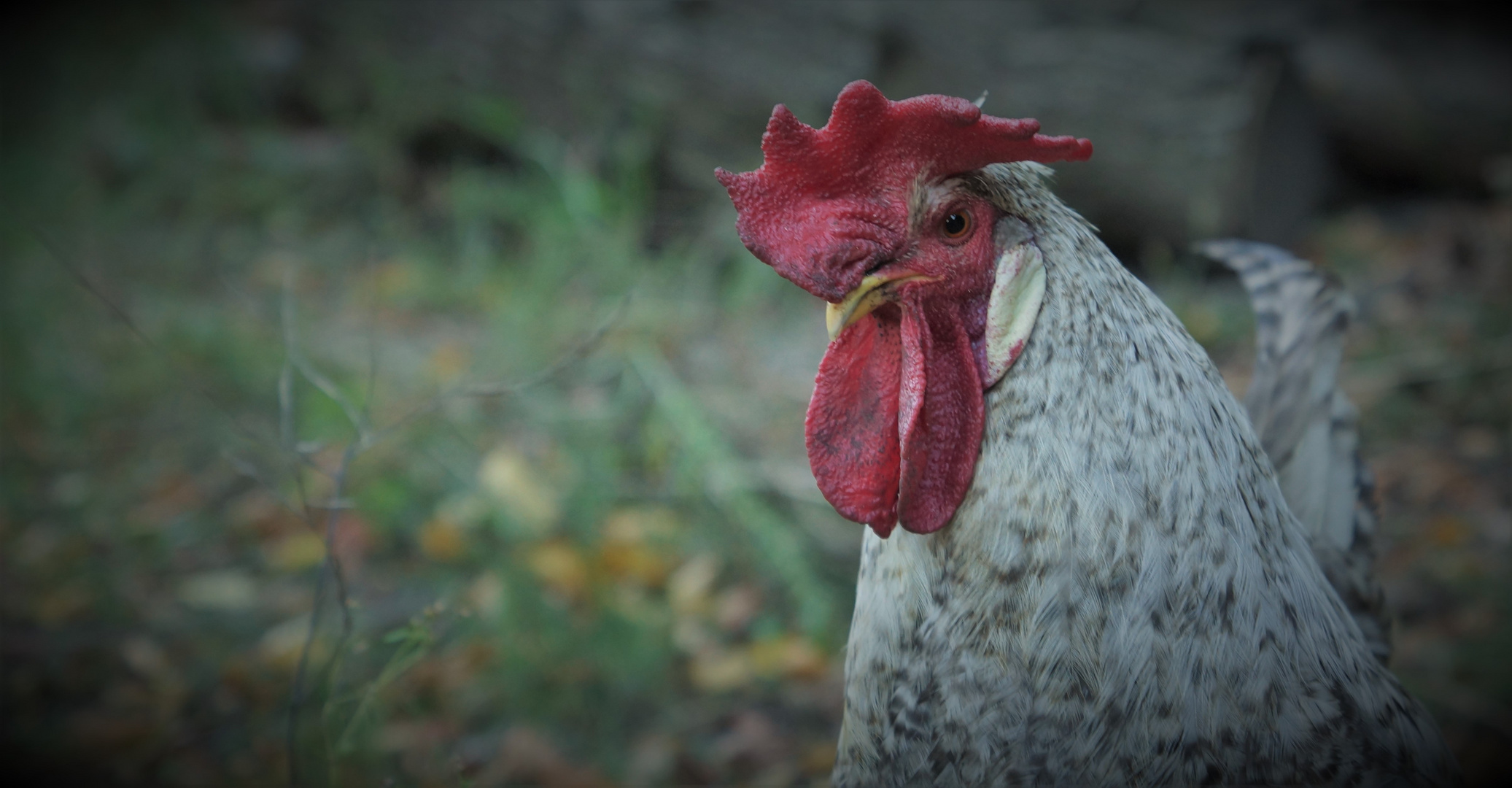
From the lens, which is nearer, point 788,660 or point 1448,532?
point 788,660

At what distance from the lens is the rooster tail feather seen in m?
2.10

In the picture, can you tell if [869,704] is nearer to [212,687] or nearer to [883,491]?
[883,491]

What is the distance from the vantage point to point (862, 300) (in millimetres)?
1478

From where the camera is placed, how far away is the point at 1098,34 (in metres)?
4.65

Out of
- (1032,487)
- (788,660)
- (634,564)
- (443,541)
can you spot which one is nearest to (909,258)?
(1032,487)

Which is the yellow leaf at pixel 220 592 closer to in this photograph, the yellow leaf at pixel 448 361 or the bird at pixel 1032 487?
the yellow leaf at pixel 448 361

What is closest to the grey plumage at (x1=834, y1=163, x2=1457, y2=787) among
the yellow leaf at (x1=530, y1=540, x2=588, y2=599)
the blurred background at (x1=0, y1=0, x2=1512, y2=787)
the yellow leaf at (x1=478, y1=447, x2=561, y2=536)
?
the blurred background at (x1=0, y1=0, x2=1512, y2=787)

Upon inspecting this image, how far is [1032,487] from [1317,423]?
4.19 ft

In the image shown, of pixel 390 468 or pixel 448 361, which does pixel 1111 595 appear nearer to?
pixel 390 468

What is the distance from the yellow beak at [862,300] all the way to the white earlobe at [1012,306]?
0.14 meters

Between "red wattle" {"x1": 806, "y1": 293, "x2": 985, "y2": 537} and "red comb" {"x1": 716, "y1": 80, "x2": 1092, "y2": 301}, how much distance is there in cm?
14

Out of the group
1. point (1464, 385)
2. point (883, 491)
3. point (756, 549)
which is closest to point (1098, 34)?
point (1464, 385)

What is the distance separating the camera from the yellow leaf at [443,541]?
11.8ft

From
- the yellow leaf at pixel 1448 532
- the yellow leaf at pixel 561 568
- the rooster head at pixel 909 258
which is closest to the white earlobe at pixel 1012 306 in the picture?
the rooster head at pixel 909 258
